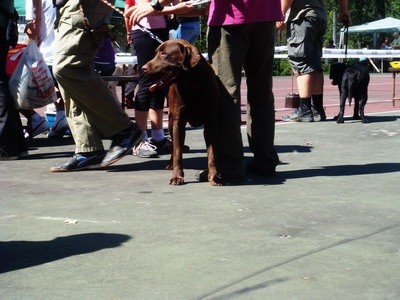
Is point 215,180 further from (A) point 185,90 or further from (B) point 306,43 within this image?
(B) point 306,43

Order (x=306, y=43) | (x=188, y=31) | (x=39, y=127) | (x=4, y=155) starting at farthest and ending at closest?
(x=188, y=31) < (x=306, y=43) < (x=39, y=127) < (x=4, y=155)

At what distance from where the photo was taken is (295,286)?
4.23 metres

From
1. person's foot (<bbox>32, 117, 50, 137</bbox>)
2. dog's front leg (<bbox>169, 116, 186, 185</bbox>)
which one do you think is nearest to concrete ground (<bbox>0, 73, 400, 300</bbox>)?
dog's front leg (<bbox>169, 116, 186, 185</bbox>)

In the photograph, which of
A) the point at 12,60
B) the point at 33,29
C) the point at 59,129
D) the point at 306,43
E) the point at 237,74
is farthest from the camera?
the point at 306,43

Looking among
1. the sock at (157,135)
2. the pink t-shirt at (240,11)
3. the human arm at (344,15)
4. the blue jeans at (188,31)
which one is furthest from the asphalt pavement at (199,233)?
the blue jeans at (188,31)

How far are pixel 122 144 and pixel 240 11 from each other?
1633mm

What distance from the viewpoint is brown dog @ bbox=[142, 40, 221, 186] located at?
22.6 ft

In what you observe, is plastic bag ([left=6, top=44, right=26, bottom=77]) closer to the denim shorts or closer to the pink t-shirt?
the pink t-shirt

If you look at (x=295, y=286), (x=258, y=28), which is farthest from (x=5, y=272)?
(x=258, y=28)

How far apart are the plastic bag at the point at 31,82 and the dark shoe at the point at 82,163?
4.19 ft

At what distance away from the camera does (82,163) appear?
25.8 feet

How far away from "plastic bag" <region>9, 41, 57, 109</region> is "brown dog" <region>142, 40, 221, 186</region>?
226 cm

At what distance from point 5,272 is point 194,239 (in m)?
1.08

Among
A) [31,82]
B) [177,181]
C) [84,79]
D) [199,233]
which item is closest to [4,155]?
[31,82]
